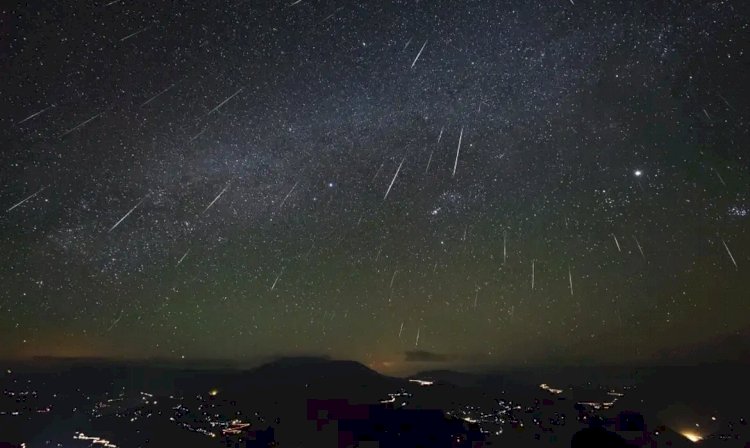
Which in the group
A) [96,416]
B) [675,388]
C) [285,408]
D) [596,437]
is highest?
[596,437]

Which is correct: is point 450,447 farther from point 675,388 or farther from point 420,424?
point 675,388

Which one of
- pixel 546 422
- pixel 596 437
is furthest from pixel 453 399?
pixel 596 437

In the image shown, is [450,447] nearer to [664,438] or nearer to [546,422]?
[664,438]

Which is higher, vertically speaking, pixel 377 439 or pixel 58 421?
pixel 377 439

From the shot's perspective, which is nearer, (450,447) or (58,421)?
(450,447)

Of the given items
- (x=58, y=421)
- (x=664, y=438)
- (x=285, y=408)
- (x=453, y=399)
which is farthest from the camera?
(x=453, y=399)

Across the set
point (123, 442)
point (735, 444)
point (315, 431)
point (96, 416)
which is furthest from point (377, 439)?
point (96, 416)

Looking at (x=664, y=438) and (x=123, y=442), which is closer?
(x=664, y=438)

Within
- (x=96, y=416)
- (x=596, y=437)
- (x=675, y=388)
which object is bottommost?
(x=96, y=416)

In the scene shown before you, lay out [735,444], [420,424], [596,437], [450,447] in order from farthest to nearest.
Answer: [420,424]
[735,444]
[450,447]
[596,437]
